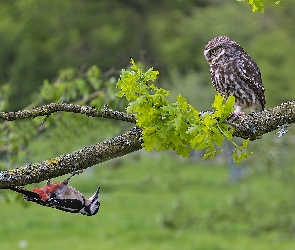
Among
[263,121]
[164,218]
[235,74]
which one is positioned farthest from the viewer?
[164,218]

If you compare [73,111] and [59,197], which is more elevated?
[73,111]

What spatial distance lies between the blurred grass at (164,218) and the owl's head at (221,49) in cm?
452

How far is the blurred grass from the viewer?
11.0 metres

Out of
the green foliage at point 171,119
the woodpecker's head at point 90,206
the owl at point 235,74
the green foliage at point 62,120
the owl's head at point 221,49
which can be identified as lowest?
the green foliage at point 171,119

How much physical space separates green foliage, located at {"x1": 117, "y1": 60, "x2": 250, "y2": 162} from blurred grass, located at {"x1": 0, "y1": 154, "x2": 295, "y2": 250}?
266 inches

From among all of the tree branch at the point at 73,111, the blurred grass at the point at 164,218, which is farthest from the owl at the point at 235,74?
the blurred grass at the point at 164,218

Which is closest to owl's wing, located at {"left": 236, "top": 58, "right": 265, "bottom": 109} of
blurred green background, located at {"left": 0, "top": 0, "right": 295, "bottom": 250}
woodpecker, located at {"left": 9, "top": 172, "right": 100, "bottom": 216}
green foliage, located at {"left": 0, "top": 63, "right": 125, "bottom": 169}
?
blurred green background, located at {"left": 0, "top": 0, "right": 295, "bottom": 250}

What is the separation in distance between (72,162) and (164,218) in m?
6.94

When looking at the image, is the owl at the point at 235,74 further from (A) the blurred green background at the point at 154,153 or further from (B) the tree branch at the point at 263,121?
(B) the tree branch at the point at 263,121

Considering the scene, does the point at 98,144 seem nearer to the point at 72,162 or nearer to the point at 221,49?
the point at 72,162

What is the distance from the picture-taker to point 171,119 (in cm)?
313

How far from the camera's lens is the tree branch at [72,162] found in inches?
133

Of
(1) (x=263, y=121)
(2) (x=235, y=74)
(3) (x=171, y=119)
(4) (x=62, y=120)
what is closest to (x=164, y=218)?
(4) (x=62, y=120)

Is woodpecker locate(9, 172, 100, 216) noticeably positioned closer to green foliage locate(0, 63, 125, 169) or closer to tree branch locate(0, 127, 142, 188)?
tree branch locate(0, 127, 142, 188)
